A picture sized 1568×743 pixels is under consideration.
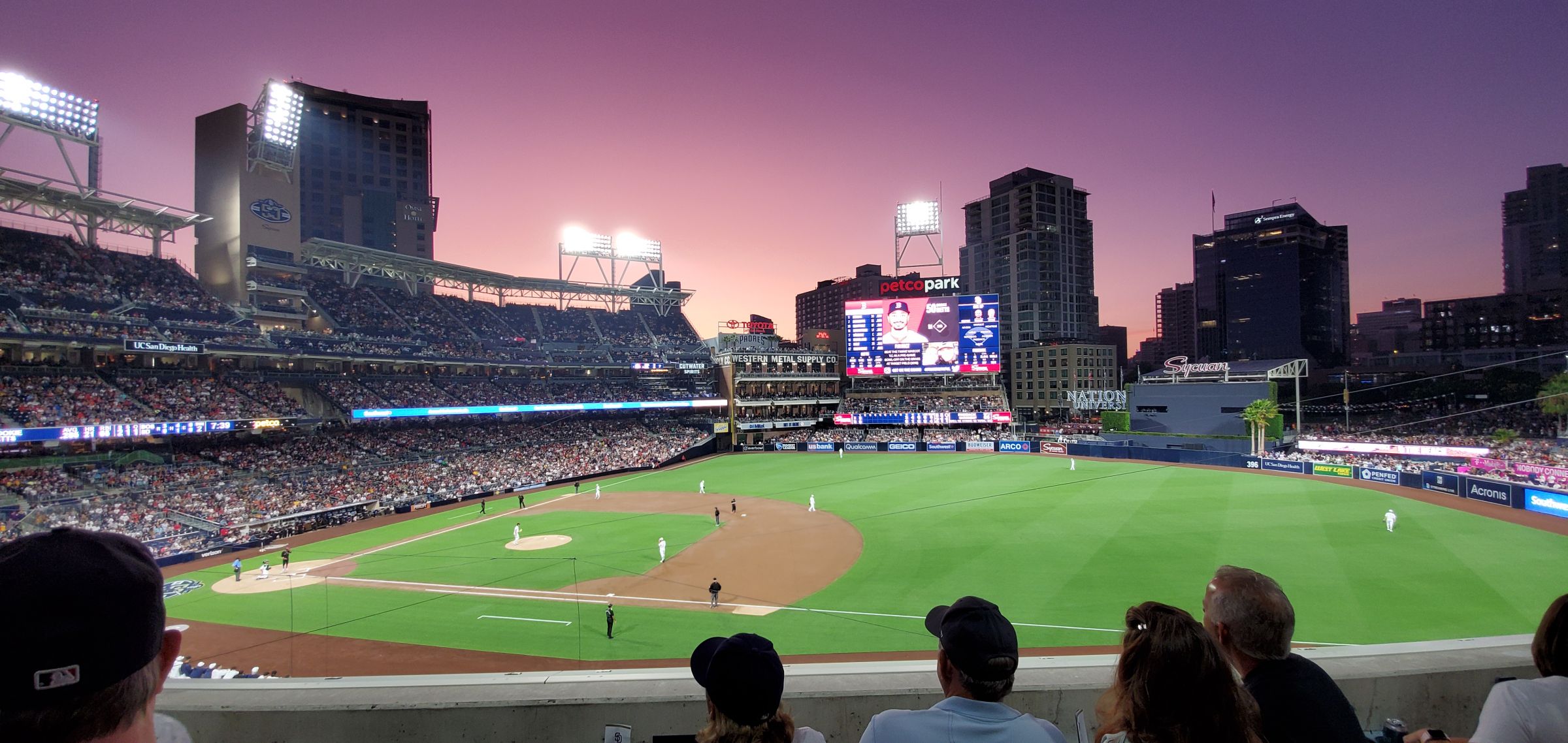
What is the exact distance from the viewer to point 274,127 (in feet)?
149

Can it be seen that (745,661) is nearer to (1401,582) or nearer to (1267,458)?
(1401,582)

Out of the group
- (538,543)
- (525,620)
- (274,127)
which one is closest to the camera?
(525,620)

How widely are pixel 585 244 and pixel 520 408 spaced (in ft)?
74.1

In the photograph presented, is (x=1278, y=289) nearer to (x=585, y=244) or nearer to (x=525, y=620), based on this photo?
(x=585, y=244)

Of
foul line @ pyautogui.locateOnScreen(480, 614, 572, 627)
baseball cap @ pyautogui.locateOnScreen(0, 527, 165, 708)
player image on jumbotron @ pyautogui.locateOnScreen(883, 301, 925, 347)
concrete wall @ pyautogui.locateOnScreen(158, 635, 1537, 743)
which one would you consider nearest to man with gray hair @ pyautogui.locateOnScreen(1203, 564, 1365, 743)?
concrete wall @ pyautogui.locateOnScreen(158, 635, 1537, 743)

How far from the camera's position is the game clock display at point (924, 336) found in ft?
214

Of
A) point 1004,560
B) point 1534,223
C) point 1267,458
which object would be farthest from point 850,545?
point 1534,223

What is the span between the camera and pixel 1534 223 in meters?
107

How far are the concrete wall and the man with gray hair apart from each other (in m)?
0.80

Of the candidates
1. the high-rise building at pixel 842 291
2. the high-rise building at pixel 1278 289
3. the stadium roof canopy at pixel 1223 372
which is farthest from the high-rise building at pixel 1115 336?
the stadium roof canopy at pixel 1223 372

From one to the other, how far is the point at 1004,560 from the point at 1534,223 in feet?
472

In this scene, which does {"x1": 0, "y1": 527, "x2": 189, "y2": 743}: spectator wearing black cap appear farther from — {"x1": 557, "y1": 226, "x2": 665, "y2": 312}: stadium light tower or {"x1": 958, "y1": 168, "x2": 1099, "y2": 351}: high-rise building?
{"x1": 958, "y1": 168, "x2": 1099, "y2": 351}: high-rise building

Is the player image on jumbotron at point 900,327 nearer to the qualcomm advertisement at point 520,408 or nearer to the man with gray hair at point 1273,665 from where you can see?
the qualcomm advertisement at point 520,408

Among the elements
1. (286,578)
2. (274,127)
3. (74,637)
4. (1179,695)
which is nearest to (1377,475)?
(1179,695)
